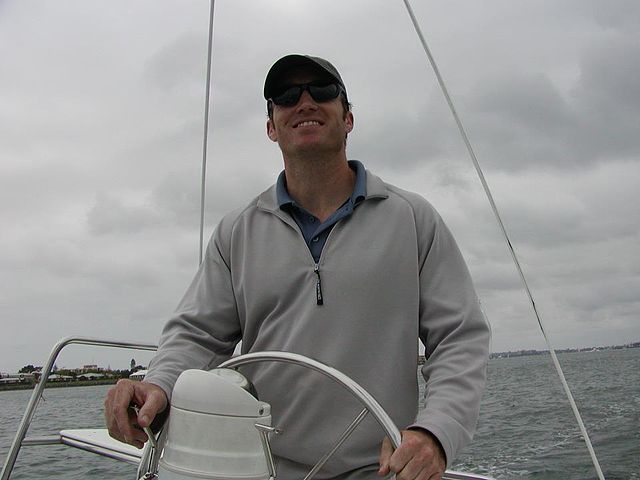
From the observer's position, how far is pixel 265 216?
156 cm

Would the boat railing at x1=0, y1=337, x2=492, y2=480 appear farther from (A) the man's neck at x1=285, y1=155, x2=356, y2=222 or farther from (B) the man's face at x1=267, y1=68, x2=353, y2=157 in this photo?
(B) the man's face at x1=267, y1=68, x2=353, y2=157

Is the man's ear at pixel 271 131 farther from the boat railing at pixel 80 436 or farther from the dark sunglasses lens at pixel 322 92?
the boat railing at pixel 80 436

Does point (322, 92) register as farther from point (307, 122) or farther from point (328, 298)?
point (328, 298)

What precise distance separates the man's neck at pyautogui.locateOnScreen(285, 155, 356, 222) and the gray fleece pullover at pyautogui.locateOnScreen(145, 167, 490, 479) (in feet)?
0.26

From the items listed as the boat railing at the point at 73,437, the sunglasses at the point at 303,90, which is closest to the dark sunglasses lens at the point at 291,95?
the sunglasses at the point at 303,90

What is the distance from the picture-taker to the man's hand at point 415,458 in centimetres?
99

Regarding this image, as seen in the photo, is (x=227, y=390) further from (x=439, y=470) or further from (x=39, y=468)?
(x=39, y=468)

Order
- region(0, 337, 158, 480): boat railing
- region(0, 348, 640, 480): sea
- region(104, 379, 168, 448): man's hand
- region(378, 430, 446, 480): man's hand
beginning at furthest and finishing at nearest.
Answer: region(0, 348, 640, 480): sea < region(0, 337, 158, 480): boat railing < region(104, 379, 168, 448): man's hand < region(378, 430, 446, 480): man's hand

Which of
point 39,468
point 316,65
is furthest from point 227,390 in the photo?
point 39,468

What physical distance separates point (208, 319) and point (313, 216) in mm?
341

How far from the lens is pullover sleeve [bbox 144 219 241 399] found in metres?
1.48

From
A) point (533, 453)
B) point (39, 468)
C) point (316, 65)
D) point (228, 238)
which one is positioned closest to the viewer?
point (316, 65)

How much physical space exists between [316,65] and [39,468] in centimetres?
517

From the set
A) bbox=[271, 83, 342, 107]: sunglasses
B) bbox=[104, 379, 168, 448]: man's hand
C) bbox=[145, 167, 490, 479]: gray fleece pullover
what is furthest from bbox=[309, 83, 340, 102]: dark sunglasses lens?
Answer: bbox=[104, 379, 168, 448]: man's hand
